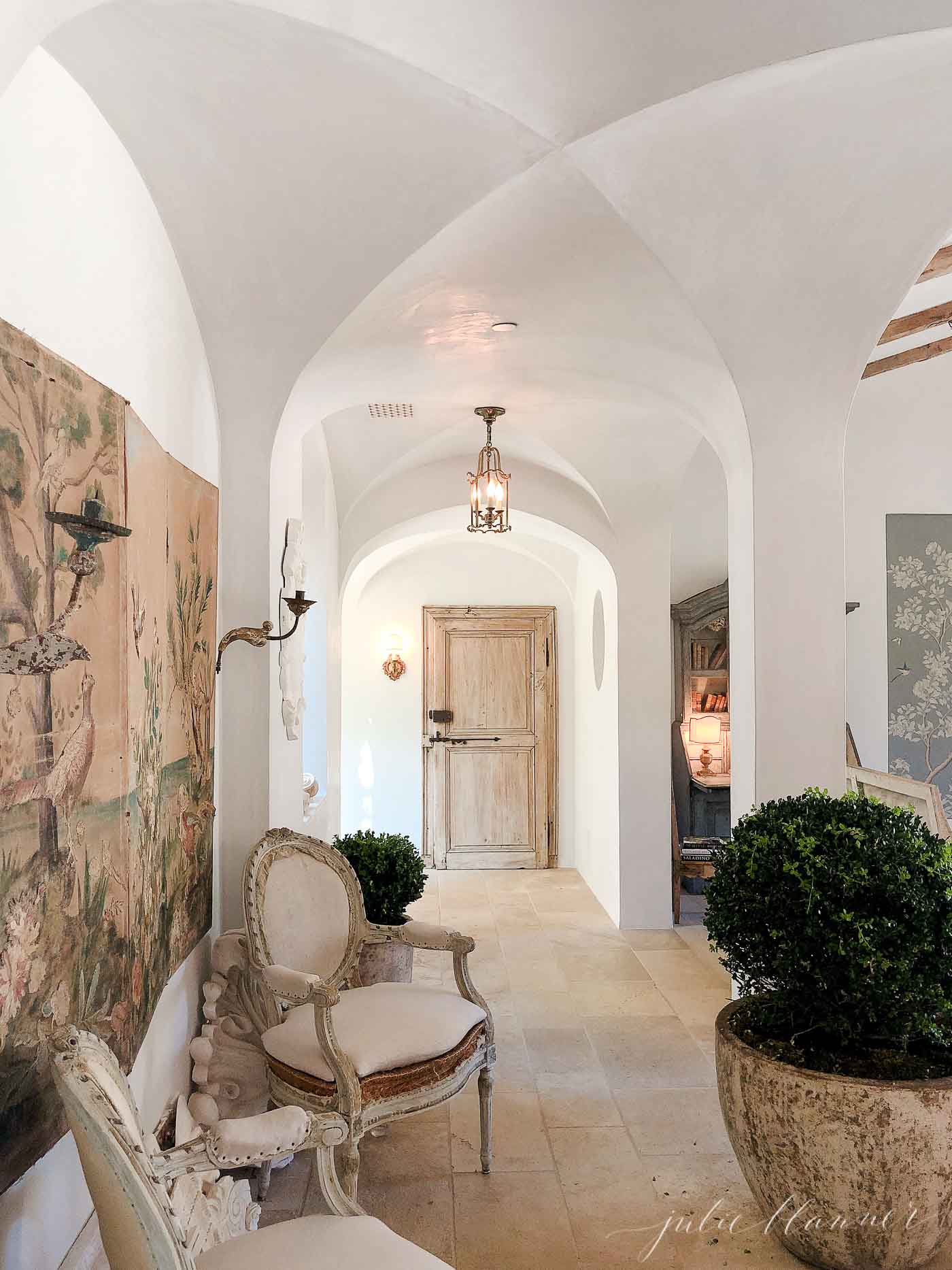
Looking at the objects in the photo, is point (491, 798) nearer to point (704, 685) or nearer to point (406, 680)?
point (406, 680)

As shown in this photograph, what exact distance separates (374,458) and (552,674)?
11.0 feet

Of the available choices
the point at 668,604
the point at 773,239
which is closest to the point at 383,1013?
the point at 773,239

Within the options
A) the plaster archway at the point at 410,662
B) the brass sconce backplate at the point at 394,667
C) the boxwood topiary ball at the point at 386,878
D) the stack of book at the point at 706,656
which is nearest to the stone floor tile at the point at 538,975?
the boxwood topiary ball at the point at 386,878

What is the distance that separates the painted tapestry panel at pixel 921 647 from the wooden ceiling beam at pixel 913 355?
3.76 ft

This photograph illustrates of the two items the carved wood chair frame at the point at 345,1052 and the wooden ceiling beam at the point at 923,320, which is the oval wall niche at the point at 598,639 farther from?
the carved wood chair frame at the point at 345,1052

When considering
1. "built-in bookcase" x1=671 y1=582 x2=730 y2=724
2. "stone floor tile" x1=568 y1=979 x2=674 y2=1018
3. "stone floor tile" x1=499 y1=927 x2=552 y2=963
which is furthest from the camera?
"built-in bookcase" x1=671 y1=582 x2=730 y2=724

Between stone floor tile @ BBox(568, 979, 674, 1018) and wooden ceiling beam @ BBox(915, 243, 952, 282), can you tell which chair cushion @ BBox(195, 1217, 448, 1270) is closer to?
stone floor tile @ BBox(568, 979, 674, 1018)

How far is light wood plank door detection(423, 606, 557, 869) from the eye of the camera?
8.73m

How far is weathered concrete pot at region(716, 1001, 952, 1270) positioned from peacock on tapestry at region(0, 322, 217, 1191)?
1.52 meters

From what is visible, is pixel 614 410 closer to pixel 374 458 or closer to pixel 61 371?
pixel 374 458

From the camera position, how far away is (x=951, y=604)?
22.6 ft

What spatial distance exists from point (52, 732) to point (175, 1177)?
2.62 feet

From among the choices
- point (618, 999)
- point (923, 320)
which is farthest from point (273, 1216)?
point (923, 320)

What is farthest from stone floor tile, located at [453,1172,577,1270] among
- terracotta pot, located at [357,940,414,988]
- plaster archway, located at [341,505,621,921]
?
plaster archway, located at [341,505,621,921]
